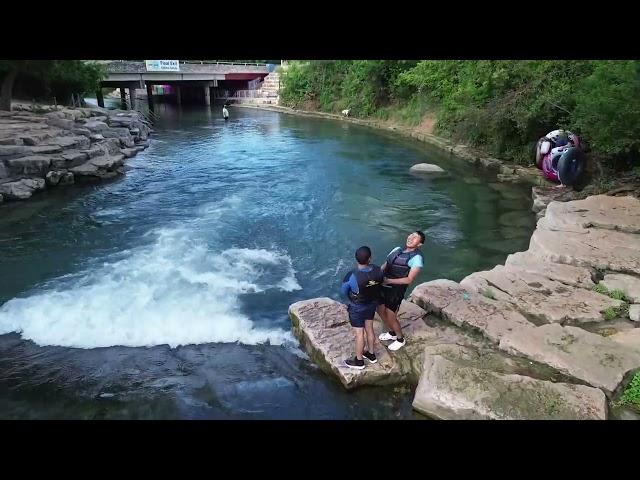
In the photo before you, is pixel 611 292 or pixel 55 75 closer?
pixel 611 292

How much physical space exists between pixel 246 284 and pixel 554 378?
16.0ft

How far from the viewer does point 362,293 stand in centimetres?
471

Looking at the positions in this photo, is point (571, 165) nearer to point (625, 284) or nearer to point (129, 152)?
point (625, 284)

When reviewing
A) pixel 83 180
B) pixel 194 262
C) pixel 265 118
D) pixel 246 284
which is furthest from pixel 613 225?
Answer: pixel 265 118

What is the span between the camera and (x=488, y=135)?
55.1 feet

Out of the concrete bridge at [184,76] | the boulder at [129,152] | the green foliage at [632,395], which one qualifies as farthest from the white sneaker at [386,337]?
the concrete bridge at [184,76]

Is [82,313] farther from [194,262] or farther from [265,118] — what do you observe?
[265,118]

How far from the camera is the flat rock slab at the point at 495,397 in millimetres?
4191

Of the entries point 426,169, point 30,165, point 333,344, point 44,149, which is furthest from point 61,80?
point 333,344

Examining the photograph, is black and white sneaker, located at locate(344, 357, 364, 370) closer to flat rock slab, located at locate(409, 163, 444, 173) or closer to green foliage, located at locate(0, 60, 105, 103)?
flat rock slab, located at locate(409, 163, 444, 173)

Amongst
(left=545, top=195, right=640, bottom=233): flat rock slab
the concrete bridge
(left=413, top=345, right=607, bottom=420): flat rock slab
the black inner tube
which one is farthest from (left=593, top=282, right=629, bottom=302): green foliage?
the concrete bridge

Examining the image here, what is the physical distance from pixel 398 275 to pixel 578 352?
82.0 inches

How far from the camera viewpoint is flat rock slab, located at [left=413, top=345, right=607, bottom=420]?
4.19 meters

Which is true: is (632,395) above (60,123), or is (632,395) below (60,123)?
below
